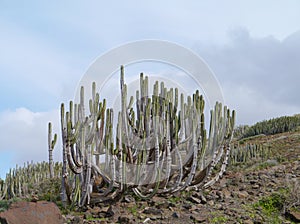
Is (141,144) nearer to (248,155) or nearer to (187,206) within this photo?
(187,206)

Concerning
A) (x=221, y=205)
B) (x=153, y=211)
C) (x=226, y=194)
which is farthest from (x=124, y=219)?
(x=226, y=194)

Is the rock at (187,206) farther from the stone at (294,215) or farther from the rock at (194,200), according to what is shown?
the stone at (294,215)

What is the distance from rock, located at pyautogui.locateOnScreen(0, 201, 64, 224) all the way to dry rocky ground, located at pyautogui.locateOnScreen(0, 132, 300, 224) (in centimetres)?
5

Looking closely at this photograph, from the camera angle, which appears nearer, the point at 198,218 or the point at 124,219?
the point at 124,219

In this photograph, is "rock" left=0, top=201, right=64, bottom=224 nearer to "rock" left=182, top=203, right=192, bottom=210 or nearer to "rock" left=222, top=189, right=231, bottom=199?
"rock" left=182, top=203, right=192, bottom=210

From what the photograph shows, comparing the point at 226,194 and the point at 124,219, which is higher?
the point at 226,194

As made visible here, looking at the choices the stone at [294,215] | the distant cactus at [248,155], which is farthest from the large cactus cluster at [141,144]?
the distant cactus at [248,155]

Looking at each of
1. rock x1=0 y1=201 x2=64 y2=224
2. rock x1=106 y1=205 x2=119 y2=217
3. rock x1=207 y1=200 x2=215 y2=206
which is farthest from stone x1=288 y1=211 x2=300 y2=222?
rock x1=0 y1=201 x2=64 y2=224

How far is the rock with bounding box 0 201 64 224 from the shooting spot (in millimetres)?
6309

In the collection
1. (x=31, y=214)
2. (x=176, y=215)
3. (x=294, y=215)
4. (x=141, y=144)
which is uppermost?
(x=141, y=144)

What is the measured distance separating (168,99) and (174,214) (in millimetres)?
2510

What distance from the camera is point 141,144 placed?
316 inches

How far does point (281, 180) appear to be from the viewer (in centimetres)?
914

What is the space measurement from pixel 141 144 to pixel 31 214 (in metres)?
2.58
